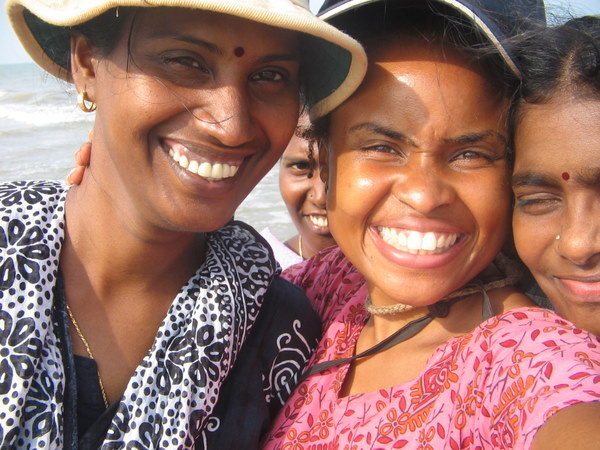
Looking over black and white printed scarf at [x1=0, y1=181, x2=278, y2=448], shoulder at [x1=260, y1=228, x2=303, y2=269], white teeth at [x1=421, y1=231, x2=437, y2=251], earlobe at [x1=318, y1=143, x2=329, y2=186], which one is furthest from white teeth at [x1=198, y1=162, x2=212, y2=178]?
shoulder at [x1=260, y1=228, x2=303, y2=269]

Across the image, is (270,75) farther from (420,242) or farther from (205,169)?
(420,242)

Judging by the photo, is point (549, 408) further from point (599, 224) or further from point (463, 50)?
point (463, 50)

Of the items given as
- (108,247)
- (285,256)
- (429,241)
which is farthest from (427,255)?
(285,256)

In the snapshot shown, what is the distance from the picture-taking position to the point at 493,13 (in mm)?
1789

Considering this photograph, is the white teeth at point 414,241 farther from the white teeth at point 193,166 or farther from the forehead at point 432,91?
the white teeth at point 193,166

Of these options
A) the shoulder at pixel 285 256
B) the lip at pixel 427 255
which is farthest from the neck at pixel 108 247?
the shoulder at pixel 285 256

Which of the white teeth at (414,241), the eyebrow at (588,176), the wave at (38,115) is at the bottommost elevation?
the wave at (38,115)

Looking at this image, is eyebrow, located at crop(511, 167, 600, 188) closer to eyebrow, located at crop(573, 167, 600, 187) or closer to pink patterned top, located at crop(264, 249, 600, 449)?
eyebrow, located at crop(573, 167, 600, 187)

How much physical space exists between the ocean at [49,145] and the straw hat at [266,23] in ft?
0.76

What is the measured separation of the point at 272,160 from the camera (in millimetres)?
1946

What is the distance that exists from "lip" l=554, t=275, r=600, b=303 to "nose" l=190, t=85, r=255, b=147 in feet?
3.21

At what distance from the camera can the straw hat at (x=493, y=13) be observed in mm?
1667

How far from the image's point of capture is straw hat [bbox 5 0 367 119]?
1.50 m

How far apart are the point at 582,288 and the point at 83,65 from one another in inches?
62.3
